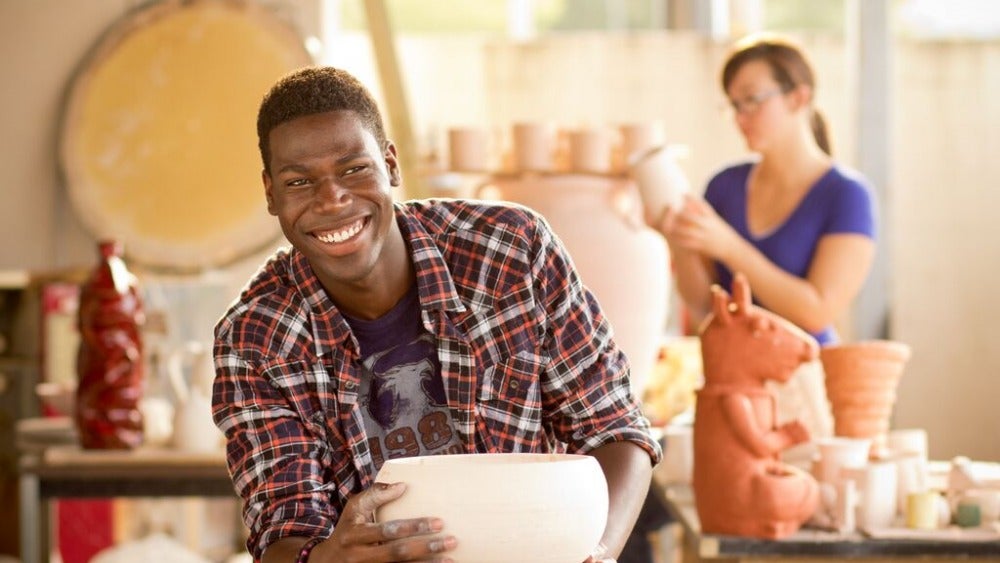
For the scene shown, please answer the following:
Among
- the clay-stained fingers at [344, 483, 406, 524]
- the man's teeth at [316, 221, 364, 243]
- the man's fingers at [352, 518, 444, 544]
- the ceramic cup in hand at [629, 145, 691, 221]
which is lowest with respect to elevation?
the man's fingers at [352, 518, 444, 544]

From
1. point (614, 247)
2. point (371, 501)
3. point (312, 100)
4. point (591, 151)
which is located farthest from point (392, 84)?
point (371, 501)

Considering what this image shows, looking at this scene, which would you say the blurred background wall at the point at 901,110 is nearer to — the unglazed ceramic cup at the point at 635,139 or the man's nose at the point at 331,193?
the unglazed ceramic cup at the point at 635,139

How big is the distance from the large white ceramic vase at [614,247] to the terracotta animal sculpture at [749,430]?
0.78 m

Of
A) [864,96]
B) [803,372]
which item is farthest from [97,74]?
[803,372]

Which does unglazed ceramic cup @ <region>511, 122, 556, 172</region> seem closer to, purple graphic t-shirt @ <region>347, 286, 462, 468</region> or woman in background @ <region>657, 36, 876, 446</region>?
woman in background @ <region>657, 36, 876, 446</region>

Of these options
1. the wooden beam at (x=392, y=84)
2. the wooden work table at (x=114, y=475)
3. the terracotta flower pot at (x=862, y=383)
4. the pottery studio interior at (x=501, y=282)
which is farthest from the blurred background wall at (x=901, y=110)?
the terracotta flower pot at (x=862, y=383)

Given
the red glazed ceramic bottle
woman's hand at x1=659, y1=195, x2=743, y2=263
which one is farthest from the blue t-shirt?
the red glazed ceramic bottle

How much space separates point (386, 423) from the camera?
1.82 meters

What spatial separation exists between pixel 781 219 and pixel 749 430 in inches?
35.7

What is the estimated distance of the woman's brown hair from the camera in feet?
10.2

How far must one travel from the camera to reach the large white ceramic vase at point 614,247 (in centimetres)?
319


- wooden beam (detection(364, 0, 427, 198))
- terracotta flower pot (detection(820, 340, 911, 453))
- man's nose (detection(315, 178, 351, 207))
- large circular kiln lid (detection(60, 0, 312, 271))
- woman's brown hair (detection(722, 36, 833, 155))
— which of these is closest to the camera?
man's nose (detection(315, 178, 351, 207))

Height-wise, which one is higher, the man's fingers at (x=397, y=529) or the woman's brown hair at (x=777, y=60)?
the woman's brown hair at (x=777, y=60)

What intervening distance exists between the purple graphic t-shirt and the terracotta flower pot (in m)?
1.03
